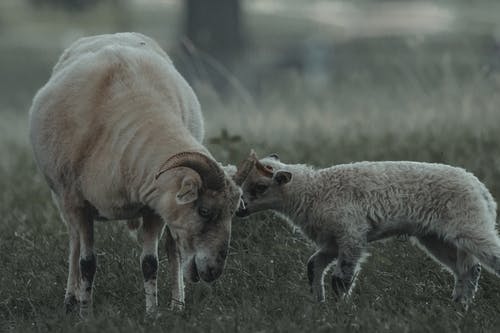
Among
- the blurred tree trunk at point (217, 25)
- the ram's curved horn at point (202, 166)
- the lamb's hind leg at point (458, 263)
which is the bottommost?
the blurred tree trunk at point (217, 25)

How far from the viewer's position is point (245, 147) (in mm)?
10273

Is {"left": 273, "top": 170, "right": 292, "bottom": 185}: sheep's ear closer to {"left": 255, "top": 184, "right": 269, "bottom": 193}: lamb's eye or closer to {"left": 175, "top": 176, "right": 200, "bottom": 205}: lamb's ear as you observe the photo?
{"left": 255, "top": 184, "right": 269, "bottom": 193}: lamb's eye

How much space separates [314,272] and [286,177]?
0.58 m

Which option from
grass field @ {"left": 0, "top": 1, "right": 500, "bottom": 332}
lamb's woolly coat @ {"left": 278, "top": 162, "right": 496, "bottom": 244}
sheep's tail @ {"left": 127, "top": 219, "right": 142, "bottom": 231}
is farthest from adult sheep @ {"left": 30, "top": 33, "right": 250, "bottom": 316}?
lamb's woolly coat @ {"left": 278, "top": 162, "right": 496, "bottom": 244}

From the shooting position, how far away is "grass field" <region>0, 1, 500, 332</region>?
6.16m

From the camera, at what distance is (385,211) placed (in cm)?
683

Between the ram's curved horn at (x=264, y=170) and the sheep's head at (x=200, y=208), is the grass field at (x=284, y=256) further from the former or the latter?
the ram's curved horn at (x=264, y=170)

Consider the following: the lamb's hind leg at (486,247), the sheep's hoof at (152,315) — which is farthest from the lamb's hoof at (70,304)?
the lamb's hind leg at (486,247)

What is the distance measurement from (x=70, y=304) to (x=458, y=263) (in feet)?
7.64

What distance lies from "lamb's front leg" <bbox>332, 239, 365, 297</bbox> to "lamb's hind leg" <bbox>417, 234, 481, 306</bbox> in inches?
19.2

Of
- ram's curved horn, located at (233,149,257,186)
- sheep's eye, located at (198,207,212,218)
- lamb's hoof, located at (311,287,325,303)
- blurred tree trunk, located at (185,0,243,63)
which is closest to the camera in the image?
sheep's eye, located at (198,207,212,218)

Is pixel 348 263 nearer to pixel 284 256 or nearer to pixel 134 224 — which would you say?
pixel 284 256

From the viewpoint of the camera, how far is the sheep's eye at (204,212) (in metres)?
6.29

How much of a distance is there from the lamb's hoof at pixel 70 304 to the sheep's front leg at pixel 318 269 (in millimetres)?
1409
